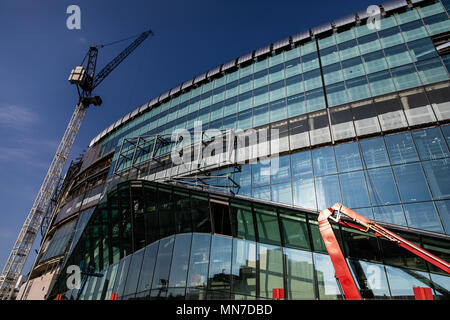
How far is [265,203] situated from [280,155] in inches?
299

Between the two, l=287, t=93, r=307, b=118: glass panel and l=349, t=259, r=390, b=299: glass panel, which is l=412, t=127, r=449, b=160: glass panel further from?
l=287, t=93, r=307, b=118: glass panel

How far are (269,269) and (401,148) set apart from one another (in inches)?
538

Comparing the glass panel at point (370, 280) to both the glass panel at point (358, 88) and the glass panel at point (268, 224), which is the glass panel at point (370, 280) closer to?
the glass panel at point (268, 224)

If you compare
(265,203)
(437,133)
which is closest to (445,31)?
(437,133)

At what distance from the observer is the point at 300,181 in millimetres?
21234

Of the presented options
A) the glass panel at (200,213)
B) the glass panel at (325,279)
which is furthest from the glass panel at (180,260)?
the glass panel at (325,279)

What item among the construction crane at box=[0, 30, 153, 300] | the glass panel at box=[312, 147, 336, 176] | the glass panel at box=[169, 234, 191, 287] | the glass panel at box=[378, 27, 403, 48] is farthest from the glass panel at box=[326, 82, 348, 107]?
the construction crane at box=[0, 30, 153, 300]

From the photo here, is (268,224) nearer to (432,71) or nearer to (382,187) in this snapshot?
(382,187)

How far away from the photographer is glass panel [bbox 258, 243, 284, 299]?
17.1 metres

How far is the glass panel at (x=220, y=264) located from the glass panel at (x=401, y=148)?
14.2m

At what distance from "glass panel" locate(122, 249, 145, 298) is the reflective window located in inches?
499

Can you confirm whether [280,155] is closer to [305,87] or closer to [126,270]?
[305,87]
